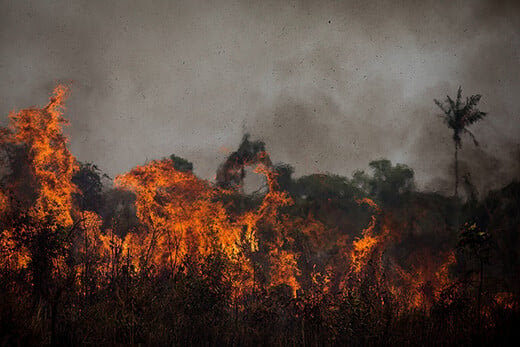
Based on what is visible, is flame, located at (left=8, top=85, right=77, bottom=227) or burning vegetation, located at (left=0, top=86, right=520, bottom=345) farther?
flame, located at (left=8, top=85, right=77, bottom=227)

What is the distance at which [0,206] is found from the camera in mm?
11078

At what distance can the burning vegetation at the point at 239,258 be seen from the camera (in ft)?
24.7

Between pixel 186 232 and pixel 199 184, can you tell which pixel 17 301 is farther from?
pixel 199 184

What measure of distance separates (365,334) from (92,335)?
5.04 meters

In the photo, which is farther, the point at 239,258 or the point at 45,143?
the point at 45,143

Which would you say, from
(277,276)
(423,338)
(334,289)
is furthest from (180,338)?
(334,289)

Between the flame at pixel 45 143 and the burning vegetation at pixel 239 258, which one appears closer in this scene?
the burning vegetation at pixel 239 258

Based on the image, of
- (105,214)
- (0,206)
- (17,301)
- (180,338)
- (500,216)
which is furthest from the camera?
(105,214)

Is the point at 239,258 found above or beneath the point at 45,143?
beneath

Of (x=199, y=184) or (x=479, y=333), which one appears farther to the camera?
(x=199, y=184)

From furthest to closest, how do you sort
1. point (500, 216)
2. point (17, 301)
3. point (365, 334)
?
point (500, 216)
point (365, 334)
point (17, 301)

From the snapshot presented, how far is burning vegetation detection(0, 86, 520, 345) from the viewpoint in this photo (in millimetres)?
7535

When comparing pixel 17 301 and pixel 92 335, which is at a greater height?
pixel 17 301

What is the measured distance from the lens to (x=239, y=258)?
42.5 feet
